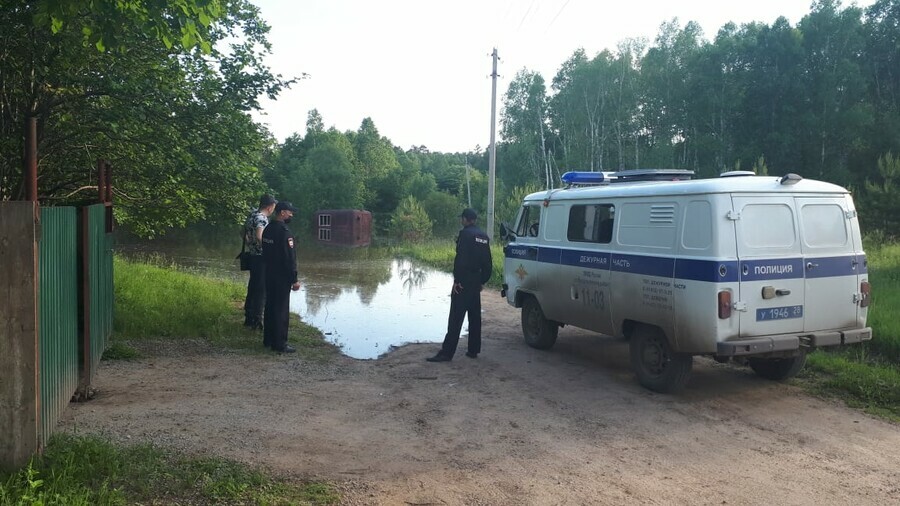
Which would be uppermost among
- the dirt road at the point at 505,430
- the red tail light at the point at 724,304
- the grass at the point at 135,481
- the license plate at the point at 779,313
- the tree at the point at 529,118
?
the tree at the point at 529,118

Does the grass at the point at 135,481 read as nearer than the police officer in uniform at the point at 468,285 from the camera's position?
Yes

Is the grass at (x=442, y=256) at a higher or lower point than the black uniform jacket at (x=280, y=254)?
lower

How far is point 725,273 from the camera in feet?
19.8

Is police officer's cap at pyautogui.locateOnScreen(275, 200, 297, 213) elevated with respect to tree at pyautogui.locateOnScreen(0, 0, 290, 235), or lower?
lower

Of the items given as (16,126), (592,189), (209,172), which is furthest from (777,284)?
(16,126)

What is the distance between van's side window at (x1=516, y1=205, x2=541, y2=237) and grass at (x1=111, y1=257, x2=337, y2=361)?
314 cm

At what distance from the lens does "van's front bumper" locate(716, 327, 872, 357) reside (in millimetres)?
6008

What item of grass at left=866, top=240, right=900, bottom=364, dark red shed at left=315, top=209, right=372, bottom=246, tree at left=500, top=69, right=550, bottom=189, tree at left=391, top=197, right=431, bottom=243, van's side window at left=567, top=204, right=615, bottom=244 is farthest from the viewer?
tree at left=500, top=69, right=550, bottom=189

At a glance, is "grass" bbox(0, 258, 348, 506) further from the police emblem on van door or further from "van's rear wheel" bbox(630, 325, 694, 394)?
the police emblem on van door

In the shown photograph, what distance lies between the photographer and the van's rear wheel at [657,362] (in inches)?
262

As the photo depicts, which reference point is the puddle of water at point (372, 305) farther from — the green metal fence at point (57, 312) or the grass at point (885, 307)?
the grass at point (885, 307)

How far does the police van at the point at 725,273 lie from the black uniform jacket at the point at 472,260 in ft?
4.39

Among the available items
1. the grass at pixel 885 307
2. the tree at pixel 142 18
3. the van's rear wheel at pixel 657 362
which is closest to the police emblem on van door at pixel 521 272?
the van's rear wheel at pixel 657 362

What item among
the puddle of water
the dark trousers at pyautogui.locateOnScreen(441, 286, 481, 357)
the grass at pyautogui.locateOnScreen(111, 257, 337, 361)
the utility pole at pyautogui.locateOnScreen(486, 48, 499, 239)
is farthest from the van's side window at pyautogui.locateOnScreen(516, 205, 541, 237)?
the utility pole at pyautogui.locateOnScreen(486, 48, 499, 239)
